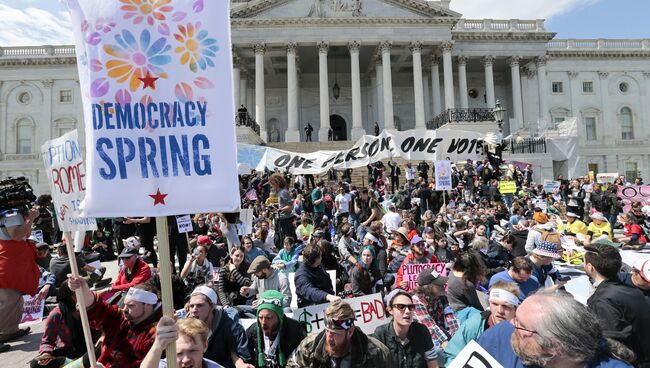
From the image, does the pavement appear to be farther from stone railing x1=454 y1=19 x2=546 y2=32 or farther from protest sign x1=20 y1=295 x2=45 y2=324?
stone railing x1=454 y1=19 x2=546 y2=32

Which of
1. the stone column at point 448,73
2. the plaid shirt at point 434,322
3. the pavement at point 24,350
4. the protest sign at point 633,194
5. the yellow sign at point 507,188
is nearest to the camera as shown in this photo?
the plaid shirt at point 434,322

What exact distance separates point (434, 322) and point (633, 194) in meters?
17.9

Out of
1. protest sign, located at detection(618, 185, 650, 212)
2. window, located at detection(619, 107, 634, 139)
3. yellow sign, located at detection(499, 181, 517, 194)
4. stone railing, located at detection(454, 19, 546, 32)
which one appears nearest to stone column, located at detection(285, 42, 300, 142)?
stone railing, located at detection(454, 19, 546, 32)

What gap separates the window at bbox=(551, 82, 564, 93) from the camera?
148 ft

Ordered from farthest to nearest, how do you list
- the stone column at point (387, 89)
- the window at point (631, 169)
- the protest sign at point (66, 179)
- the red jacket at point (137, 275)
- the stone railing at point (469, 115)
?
the window at point (631, 169), the stone column at point (387, 89), the stone railing at point (469, 115), the red jacket at point (137, 275), the protest sign at point (66, 179)

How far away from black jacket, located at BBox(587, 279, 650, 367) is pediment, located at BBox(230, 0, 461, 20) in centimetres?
3544

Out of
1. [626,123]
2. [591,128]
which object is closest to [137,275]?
[591,128]

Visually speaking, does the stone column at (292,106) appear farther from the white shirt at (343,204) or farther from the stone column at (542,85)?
the stone column at (542,85)

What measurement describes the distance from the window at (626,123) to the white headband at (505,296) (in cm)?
5227

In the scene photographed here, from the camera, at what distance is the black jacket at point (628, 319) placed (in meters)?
3.41

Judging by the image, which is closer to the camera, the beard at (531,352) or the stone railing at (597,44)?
the beard at (531,352)

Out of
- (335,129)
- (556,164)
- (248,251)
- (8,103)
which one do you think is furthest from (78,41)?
(8,103)

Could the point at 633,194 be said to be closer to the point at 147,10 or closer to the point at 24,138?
the point at 147,10

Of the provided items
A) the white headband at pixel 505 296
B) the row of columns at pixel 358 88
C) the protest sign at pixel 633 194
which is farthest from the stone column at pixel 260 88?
the white headband at pixel 505 296
